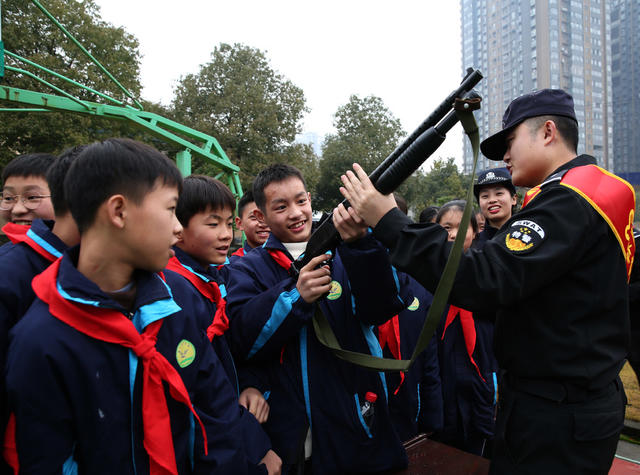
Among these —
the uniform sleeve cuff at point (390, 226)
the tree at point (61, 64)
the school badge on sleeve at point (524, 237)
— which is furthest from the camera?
the tree at point (61, 64)

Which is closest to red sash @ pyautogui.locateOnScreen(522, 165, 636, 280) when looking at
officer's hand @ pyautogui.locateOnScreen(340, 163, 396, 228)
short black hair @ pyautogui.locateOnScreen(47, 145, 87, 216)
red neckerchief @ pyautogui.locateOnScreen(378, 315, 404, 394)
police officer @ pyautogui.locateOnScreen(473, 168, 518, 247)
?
officer's hand @ pyautogui.locateOnScreen(340, 163, 396, 228)

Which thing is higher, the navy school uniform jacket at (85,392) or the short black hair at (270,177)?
the short black hair at (270,177)

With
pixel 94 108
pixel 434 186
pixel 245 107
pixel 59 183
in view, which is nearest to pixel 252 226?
pixel 59 183

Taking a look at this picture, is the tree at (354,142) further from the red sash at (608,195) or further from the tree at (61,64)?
the red sash at (608,195)

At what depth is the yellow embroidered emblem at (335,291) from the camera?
7.10 feet

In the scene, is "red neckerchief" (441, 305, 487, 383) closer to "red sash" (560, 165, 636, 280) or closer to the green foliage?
"red sash" (560, 165, 636, 280)

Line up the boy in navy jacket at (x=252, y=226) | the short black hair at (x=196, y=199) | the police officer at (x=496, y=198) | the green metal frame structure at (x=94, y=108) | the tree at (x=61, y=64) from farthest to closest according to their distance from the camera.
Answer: the tree at (x=61, y=64)
the green metal frame structure at (x=94, y=108)
the boy in navy jacket at (x=252, y=226)
the police officer at (x=496, y=198)
the short black hair at (x=196, y=199)

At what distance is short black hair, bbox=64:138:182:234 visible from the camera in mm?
1367

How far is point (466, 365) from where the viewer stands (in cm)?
280

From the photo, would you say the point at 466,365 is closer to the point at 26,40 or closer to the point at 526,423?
the point at 526,423

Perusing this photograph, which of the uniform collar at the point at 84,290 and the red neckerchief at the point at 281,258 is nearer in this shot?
the uniform collar at the point at 84,290

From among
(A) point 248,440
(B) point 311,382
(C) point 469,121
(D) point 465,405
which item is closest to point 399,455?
(B) point 311,382

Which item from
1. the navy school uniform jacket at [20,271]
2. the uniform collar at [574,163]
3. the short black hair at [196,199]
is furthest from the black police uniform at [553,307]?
the navy school uniform jacket at [20,271]

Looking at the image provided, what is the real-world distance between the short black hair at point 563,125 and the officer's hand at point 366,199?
2.29 ft
